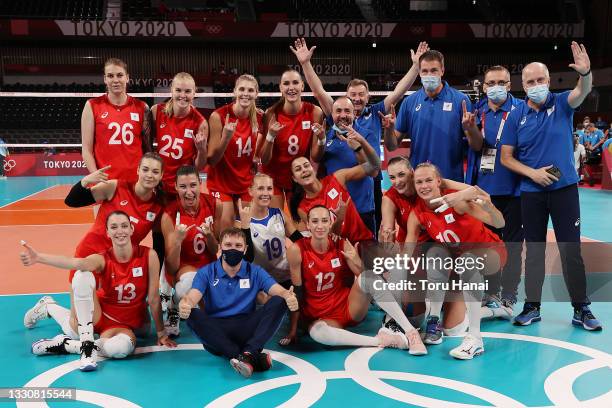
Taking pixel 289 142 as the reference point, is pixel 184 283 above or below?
below

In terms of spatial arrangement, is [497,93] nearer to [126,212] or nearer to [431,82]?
[431,82]

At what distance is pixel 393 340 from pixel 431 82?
2.33 metres

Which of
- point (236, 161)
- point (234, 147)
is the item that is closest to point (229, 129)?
point (234, 147)

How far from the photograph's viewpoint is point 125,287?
13.7ft

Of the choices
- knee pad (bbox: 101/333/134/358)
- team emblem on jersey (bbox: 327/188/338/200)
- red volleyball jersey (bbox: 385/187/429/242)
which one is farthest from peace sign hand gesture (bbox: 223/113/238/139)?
knee pad (bbox: 101/333/134/358)

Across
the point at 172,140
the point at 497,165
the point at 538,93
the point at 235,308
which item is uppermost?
the point at 538,93

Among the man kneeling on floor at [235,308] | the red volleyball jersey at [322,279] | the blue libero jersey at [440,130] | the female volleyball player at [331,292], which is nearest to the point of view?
the man kneeling on floor at [235,308]

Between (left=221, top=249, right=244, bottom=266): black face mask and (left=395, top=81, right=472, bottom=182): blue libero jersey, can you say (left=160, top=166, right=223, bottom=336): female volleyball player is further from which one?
(left=395, top=81, right=472, bottom=182): blue libero jersey

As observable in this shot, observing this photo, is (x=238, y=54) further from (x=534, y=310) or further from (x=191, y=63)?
(x=534, y=310)

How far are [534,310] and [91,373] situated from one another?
3.60 m

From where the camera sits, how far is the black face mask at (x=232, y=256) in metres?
3.99

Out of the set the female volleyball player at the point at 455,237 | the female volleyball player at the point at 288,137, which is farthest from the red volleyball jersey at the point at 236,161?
the female volleyball player at the point at 455,237

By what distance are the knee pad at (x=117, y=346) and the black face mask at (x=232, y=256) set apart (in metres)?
0.93

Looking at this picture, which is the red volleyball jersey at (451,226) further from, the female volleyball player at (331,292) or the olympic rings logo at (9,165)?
the olympic rings logo at (9,165)
